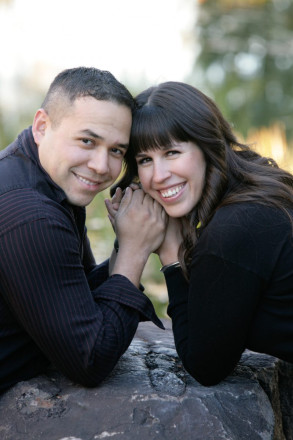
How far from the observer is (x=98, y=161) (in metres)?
2.41

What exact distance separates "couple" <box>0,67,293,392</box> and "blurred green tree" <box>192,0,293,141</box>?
7.85 m

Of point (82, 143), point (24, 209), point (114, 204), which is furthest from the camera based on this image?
point (114, 204)

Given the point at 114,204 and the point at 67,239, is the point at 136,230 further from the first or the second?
the point at 67,239

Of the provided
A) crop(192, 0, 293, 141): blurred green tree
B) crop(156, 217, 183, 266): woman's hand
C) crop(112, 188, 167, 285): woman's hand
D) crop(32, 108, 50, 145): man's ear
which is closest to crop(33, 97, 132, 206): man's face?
crop(32, 108, 50, 145): man's ear

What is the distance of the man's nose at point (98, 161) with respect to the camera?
2414mm

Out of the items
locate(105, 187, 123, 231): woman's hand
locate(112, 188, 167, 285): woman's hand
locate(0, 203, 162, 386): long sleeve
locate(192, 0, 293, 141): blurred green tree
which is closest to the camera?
locate(0, 203, 162, 386): long sleeve

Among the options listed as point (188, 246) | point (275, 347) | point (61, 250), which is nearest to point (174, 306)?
point (188, 246)

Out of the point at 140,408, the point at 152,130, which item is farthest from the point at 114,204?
the point at 140,408

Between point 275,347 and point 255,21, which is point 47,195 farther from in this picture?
point 255,21

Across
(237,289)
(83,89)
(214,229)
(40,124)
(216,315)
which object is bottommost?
(216,315)

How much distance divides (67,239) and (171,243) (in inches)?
26.1

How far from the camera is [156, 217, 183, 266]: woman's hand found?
8.62 ft

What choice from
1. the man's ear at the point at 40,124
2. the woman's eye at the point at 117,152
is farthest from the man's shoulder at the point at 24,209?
the woman's eye at the point at 117,152

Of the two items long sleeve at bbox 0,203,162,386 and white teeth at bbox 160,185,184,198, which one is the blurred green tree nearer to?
white teeth at bbox 160,185,184,198
